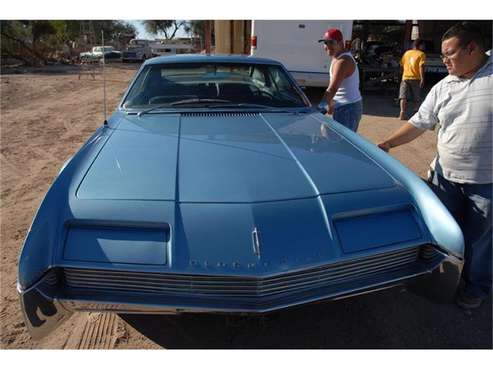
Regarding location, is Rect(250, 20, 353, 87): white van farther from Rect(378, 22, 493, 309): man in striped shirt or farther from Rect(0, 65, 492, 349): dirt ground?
Rect(0, 65, 492, 349): dirt ground

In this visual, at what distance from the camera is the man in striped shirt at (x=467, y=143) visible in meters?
2.20

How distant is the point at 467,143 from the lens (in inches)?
90.4

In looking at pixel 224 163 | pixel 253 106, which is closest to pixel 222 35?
pixel 253 106

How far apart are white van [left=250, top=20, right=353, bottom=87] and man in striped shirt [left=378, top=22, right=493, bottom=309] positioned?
6535mm

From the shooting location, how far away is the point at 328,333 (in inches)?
88.9

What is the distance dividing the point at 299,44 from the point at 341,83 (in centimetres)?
522

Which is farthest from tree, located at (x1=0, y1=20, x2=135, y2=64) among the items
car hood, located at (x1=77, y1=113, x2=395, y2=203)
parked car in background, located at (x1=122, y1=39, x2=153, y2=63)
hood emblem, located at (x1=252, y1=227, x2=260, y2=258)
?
hood emblem, located at (x1=252, y1=227, x2=260, y2=258)

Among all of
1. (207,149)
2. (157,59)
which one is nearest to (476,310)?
(207,149)

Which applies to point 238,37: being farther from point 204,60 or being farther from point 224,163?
point 224,163

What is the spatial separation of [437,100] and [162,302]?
81.3 inches

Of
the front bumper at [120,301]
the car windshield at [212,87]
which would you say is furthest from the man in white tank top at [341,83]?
the front bumper at [120,301]

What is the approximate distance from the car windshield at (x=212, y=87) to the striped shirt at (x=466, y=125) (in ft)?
4.21

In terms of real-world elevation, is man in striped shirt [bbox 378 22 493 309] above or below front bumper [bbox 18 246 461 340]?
above

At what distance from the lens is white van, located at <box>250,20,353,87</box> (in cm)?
860
